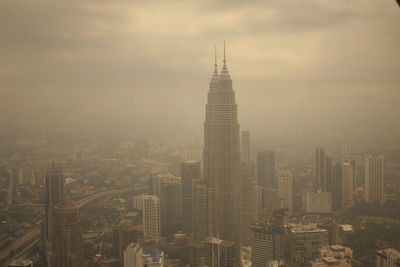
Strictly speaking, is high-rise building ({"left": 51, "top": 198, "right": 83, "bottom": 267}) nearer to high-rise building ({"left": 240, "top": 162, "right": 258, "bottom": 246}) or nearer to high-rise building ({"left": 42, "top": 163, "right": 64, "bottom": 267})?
high-rise building ({"left": 42, "top": 163, "right": 64, "bottom": 267})

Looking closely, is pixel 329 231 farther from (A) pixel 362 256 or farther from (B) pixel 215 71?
(B) pixel 215 71

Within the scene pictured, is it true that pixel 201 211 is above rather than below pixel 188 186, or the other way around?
below

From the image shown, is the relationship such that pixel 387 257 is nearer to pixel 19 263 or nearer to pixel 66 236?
pixel 66 236

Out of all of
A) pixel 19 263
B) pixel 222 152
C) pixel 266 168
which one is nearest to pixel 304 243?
pixel 266 168

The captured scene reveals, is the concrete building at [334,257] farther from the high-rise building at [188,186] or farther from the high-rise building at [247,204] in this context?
the high-rise building at [188,186]

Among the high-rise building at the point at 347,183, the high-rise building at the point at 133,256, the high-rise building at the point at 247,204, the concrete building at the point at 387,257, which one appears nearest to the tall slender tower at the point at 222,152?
the high-rise building at the point at 247,204

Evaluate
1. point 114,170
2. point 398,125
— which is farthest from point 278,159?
point 114,170

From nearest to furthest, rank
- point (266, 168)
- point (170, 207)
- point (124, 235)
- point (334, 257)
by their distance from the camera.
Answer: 1. point (334, 257)
2. point (124, 235)
3. point (170, 207)
4. point (266, 168)
